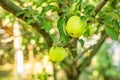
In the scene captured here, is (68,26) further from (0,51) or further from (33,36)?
(0,51)

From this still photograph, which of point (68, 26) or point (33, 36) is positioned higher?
point (33, 36)

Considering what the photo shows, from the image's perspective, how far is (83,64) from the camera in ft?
6.80

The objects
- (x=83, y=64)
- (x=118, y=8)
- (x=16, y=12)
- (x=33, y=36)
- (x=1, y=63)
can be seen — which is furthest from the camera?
(x=1, y=63)

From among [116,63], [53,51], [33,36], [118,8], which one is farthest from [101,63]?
[53,51]

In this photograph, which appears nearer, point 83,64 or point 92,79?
point 83,64

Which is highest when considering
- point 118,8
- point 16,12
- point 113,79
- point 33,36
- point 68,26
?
point 113,79

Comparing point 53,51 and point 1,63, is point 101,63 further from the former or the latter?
point 53,51

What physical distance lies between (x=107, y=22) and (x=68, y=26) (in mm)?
165

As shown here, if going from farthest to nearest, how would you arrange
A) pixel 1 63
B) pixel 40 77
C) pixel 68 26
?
pixel 1 63, pixel 40 77, pixel 68 26

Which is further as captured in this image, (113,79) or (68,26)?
(113,79)

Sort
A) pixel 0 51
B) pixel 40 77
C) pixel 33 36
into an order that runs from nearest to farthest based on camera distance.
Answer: pixel 40 77, pixel 33 36, pixel 0 51

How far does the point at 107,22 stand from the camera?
1.10 metres

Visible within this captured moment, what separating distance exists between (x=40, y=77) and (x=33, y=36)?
0.77 metres

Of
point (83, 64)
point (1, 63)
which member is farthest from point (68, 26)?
point (1, 63)
